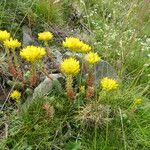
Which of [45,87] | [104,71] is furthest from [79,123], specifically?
[104,71]

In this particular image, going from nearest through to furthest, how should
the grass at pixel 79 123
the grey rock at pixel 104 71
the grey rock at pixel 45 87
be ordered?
the grass at pixel 79 123
the grey rock at pixel 45 87
the grey rock at pixel 104 71

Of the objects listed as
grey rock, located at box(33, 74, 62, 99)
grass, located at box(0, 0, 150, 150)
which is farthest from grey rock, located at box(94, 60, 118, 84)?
grey rock, located at box(33, 74, 62, 99)

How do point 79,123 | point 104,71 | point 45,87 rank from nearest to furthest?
point 79,123
point 45,87
point 104,71

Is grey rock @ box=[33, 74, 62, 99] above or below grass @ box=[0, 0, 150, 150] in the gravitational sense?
above

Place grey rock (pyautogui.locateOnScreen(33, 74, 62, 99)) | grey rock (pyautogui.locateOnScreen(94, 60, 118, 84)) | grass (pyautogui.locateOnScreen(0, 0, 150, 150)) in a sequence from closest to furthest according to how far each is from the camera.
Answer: grass (pyautogui.locateOnScreen(0, 0, 150, 150))
grey rock (pyautogui.locateOnScreen(33, 74, 62, 99))
grey rock (pyautogui.locateOnScreen(94, 60, 118, 84))

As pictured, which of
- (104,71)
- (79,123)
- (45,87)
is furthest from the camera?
(104,71)

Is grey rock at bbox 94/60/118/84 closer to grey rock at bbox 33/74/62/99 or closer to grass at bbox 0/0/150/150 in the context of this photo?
grass at bbox 0/0/150/150

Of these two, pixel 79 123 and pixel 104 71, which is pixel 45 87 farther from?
pixel 104 71

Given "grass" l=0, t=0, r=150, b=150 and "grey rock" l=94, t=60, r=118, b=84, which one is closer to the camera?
"grass" l=0, t=0, r=150, b=150

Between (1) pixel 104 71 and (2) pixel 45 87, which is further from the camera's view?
(1) pixel 104 71

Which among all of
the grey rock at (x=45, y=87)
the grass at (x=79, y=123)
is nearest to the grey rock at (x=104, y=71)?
the grass at (x=79, y=123)

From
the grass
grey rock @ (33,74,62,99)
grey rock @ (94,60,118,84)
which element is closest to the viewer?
the grass

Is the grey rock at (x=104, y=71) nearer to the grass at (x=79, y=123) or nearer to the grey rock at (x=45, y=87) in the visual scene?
the grass at (x=79, y=123)

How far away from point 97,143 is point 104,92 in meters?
0.35
